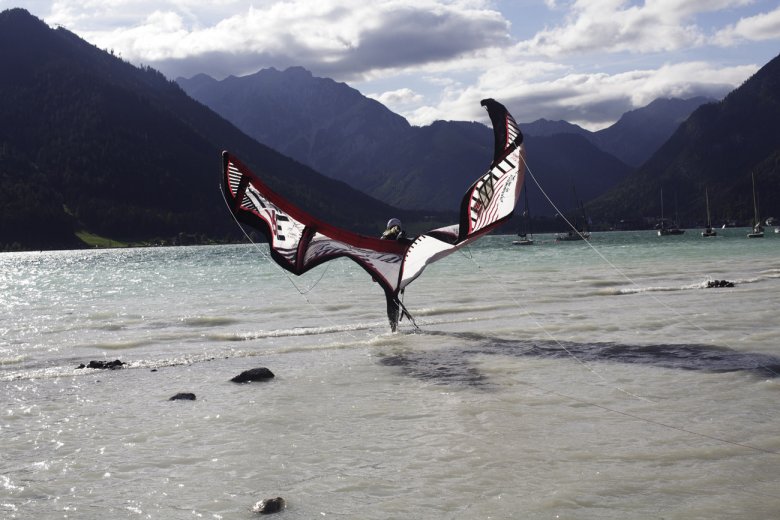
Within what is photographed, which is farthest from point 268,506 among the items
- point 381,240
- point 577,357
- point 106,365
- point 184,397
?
point 381,240

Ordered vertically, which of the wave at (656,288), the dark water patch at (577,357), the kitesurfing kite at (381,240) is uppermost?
the kitesurfing kite at (381,240)

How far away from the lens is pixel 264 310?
98.3ft

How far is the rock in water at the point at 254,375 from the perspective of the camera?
13.6 meters

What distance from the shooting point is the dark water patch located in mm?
12898

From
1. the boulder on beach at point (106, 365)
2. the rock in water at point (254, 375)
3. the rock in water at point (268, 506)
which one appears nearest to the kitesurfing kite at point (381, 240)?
the rock in water at point (254, 375)

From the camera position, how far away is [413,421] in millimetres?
9930

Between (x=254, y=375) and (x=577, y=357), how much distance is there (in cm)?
713

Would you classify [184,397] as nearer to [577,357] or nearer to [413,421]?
[413,421]

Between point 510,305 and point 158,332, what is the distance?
1406cm

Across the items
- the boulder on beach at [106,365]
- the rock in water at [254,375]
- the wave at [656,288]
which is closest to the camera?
the rock in water at [254,375]

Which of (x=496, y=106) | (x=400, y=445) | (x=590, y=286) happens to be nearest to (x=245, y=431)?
(x=400, y=445)

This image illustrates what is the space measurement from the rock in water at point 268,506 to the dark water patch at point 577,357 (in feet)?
19.9

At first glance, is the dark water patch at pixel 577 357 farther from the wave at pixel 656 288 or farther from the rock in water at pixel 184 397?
the wave at pixel 656 288

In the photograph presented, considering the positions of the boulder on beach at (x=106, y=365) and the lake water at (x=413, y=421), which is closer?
the lake water at (x=413, y=421)
